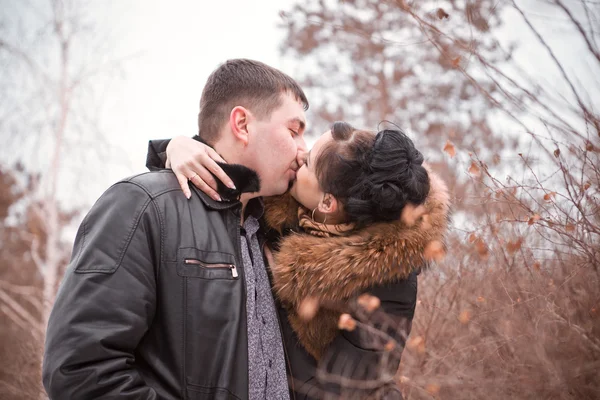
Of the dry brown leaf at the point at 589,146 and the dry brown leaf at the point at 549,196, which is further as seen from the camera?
the dry brown leaf at the point at 549,196

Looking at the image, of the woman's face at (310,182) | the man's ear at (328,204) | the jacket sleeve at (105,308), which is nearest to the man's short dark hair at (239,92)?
the woman's face at (310,182)

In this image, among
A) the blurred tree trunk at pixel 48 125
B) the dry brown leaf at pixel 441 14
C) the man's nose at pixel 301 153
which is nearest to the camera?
the dry brown leaf at pixel 441 14

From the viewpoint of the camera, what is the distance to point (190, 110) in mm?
9797

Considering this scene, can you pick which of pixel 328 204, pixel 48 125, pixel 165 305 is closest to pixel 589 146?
pixel 328 204

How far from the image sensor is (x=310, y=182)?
2.61 metres

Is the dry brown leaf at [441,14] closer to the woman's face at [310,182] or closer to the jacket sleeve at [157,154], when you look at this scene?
the woman's face at [310,182]

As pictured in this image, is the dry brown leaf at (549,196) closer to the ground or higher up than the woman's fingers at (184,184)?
higher up

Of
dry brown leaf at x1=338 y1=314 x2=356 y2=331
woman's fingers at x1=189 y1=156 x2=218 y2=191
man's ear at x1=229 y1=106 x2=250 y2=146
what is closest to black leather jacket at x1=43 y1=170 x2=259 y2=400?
woman's fingers at x1=189 y1=156 x2=218 y2=191

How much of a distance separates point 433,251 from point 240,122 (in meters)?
1.22

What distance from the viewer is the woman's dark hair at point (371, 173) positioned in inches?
92.6

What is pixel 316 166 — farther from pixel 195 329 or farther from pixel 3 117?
pixel 3 117

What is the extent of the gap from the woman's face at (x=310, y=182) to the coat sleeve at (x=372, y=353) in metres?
0.61

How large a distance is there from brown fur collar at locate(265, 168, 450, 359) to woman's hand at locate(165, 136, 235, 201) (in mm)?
482

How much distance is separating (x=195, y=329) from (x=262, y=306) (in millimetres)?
432
